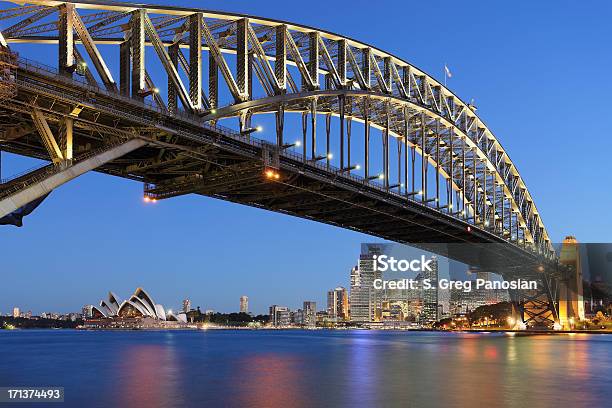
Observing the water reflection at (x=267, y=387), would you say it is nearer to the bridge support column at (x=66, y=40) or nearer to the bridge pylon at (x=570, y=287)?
the bridge support column at (x=66, y=40)

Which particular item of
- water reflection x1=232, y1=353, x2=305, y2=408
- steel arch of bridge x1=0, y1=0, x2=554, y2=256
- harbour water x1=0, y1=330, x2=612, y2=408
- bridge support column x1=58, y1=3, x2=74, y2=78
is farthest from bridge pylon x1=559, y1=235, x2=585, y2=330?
bridge support column x1=58, y1=3, x2=74, y2=78

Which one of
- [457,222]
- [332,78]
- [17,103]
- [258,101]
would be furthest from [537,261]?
[17,103]

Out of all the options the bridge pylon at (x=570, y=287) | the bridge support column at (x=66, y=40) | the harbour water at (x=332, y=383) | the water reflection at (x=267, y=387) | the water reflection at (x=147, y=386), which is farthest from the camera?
the bridge pylon at (x=570, y=287)

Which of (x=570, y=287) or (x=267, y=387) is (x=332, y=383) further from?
(x=570, y=287)

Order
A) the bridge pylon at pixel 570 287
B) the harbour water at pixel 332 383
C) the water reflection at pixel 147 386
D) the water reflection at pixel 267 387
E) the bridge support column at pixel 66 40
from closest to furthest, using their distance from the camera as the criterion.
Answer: the water reflection at pixel 267 387
the water reflection at pixel 147 386
the harbour water at pixel 332 383
the bridge support column at pixel 66 40
the bridge pylon at pixel 570 287

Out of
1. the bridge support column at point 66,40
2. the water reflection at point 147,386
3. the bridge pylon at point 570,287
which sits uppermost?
the bridge support column at point 66,40

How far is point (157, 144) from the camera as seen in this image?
126ft

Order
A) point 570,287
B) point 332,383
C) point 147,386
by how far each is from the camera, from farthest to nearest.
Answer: point 570,287 → point 332,383 → point 147,386

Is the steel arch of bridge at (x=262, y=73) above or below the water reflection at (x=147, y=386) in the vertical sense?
above

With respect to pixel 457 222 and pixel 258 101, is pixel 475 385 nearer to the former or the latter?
pixel 258 101

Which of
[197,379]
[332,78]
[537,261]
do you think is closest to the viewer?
[197,379]

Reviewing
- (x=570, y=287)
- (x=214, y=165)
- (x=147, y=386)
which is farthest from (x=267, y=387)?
(x=570, y=287)

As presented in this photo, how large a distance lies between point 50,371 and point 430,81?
148ft

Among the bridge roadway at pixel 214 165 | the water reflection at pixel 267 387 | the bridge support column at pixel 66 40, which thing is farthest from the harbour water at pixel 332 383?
the bridge support column at pixel 66 40
